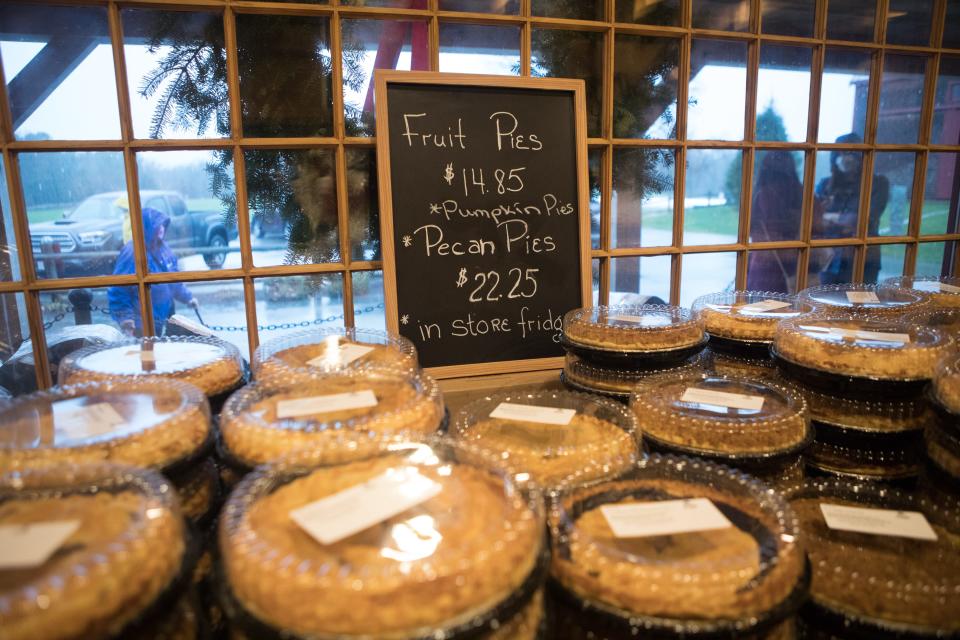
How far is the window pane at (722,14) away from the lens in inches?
78.3

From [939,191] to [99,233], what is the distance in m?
3.03

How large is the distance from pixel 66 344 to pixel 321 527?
4.26 feet

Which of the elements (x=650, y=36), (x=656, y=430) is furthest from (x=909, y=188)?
(x=656, y=430)

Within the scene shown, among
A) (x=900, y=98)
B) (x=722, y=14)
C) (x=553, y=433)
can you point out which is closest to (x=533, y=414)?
(x=553, y=433)

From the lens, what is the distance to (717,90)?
2051mm

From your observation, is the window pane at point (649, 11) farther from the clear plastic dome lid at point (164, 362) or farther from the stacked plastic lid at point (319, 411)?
the clear plastic dome lid at point (164, 362)

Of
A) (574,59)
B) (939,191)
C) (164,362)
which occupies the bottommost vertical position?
(164,362)

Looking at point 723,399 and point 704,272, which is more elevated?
point 704,272

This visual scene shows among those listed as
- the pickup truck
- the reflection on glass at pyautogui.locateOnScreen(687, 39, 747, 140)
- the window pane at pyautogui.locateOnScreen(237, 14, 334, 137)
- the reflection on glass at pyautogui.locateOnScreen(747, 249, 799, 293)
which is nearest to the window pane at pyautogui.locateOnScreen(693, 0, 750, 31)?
the reflection on glass at pyautogui.locateOnScreen(687, 39, 747, 140)

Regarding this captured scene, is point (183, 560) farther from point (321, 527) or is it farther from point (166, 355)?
point (166, 355)

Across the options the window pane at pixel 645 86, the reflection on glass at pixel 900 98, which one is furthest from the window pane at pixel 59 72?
the reflection on glass at pixel 900 98

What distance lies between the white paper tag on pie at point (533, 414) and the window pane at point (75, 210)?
115cm

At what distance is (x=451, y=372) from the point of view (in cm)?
175

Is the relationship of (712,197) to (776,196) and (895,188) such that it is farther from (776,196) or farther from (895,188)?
(895,188)
